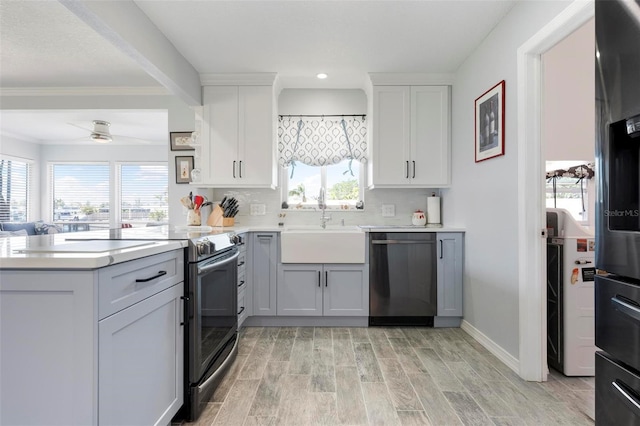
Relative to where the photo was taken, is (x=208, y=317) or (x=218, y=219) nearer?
(x=208, y=317)

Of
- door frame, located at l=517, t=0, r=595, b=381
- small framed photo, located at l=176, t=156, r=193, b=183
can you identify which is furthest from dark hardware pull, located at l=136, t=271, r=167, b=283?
small framed photo, located at l=176, t=156, r=193, b=183

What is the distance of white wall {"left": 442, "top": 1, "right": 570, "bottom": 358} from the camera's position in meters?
2.14

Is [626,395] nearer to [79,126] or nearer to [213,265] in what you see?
[213,265]

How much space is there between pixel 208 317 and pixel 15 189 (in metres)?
A: 6.86

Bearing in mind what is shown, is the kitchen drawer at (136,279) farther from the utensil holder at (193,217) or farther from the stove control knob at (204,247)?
the utensil holder at (193,217)

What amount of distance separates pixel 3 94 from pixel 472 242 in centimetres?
546

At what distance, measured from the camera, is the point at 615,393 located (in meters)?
0.93

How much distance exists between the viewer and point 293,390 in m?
1.89

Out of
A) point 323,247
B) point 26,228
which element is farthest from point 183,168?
point 26,228

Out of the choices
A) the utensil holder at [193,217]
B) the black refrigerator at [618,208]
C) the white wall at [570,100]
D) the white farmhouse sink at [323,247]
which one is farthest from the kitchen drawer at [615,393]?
the utensil holder at [193,217]

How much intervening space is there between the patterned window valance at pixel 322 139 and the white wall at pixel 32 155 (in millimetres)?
5773

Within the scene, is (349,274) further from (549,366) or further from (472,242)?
(549,366)

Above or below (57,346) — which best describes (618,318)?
above

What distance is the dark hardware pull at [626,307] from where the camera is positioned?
2.78 ft
